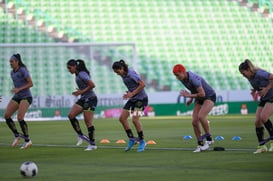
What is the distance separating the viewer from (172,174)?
13.7 m

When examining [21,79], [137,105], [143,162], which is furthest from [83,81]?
[143,162]

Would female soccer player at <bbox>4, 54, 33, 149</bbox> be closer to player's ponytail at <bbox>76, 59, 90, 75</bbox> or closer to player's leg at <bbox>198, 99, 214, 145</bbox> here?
player's ponytail at <bbox>76, 59, 90, 75</bbox>

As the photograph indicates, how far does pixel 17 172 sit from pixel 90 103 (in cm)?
685

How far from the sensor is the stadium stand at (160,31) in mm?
58625

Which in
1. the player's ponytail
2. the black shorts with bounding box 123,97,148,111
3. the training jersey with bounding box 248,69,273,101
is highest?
the player's ponytail

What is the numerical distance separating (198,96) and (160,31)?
44.8m

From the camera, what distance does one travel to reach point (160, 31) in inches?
2490

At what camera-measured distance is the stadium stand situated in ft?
192

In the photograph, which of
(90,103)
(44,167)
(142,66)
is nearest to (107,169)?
(44,167)

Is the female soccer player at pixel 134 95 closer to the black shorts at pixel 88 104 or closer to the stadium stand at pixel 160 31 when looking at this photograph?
the black shorts at pixel 88 104

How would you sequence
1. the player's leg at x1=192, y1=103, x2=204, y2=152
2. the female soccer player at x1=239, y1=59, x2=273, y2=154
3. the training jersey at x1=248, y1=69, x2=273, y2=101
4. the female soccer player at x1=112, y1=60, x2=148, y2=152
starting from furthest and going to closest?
the female soccer player at x1=112, y1=60, x2=148, y2=152, the player's leg at x1=192, y1=103, x2=204, y2=152, the training jersey at x1=248, y1=69, x2=273, y2=101, the female soccer player at x1=239, y1=59, x2=273, y2=154

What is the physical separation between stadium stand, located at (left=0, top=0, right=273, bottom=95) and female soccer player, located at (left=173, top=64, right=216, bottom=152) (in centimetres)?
3310

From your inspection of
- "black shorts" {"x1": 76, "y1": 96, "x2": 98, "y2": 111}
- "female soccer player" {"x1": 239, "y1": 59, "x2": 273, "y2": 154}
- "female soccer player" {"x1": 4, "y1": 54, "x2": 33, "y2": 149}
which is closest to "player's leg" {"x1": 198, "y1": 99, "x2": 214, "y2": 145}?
"female soccer player" {"x1": 239, "y1": 59, "x2": 273, "y2": 154}

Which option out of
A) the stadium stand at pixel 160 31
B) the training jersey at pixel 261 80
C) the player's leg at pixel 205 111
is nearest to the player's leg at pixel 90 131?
the player's leg at pixel 205 111
